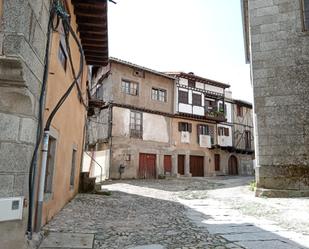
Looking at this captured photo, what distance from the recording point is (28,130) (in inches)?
113

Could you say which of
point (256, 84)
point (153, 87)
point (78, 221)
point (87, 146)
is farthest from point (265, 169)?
point (87, 146)

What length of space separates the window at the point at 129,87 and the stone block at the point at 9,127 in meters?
16.0

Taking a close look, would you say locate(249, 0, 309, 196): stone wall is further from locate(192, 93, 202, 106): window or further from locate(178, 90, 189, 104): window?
locate(192, 93, 202, 106): window

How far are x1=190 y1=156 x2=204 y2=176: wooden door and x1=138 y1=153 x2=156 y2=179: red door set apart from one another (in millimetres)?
3787

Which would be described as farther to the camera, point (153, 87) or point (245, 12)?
point (153, 87)

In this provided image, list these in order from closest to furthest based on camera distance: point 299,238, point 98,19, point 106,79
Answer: point 299,238, point 98,19, point 106,79

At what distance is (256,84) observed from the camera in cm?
861

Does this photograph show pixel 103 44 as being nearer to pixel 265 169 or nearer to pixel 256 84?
pixel 256 84

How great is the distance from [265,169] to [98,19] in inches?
231

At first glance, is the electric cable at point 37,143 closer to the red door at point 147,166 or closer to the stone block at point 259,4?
the stone block at point 259,4

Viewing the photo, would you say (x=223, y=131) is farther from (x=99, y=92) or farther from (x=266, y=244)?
(x=266, y=244)

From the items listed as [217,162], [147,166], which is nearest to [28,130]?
[147,166]

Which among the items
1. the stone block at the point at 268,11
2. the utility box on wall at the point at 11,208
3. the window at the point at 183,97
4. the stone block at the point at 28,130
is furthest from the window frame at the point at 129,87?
the utility box on wall at the point at 11,208

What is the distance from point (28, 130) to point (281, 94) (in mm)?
7339
